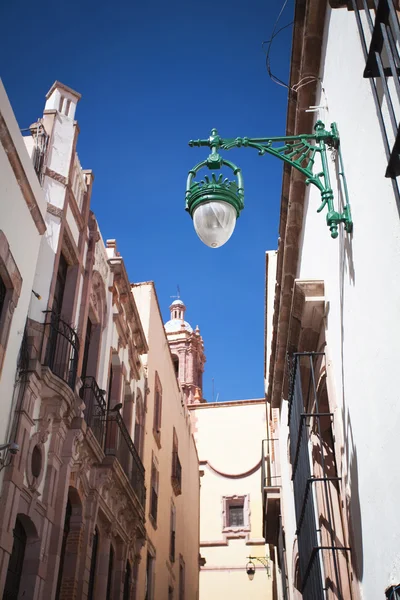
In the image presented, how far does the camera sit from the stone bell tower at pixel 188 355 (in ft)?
167

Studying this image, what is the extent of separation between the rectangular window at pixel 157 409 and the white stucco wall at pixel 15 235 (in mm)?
9791

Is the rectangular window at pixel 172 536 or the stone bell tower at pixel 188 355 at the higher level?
the stone bell tower at pixel 188 355

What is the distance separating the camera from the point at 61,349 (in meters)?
10.8

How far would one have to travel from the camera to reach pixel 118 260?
15.5m

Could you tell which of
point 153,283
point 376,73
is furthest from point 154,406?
point 376,73

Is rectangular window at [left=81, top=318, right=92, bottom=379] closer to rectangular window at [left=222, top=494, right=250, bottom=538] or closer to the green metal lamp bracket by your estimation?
the green metal lamp bracket

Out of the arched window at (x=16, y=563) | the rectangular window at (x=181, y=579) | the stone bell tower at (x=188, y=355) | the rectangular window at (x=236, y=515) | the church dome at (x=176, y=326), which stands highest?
the church dome at (x=176, y=326)

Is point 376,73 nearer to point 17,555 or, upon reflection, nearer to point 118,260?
point 17,555

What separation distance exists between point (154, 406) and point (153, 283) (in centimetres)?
400

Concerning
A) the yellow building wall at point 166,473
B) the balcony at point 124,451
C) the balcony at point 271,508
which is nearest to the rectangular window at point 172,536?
the yellow building wall at point 166,473

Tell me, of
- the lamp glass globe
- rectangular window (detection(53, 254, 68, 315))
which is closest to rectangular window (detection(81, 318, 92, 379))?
rectangular window (detection(53, 254, 68, 315))

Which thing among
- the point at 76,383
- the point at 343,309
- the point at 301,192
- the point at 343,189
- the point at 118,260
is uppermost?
the point at 118,260

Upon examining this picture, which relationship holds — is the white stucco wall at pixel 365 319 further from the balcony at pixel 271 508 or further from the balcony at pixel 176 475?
the balcony at pixel 176 475

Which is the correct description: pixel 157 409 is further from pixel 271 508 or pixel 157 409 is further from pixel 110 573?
pixel 110 573
